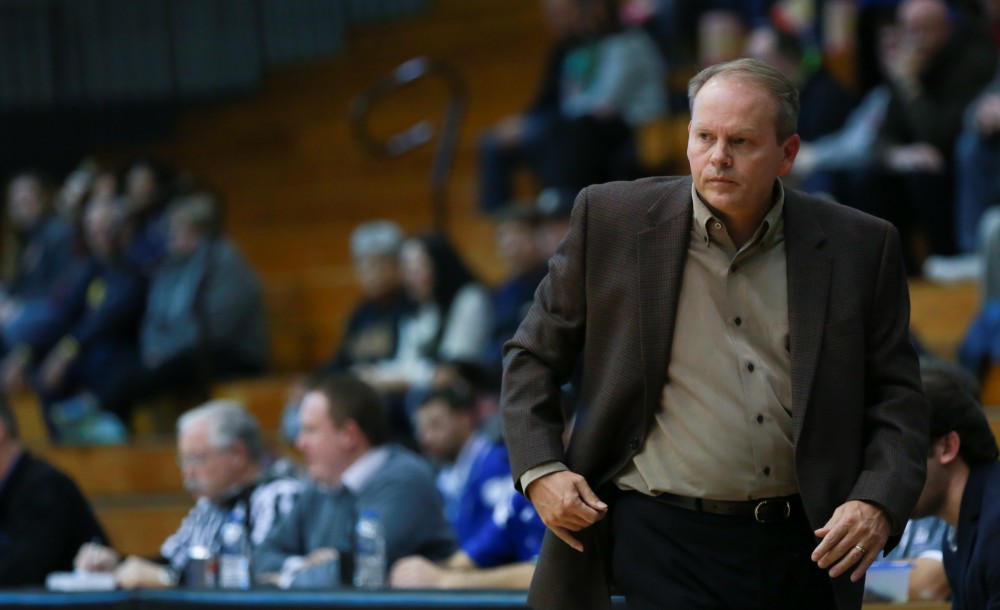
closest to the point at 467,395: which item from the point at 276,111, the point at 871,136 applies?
the point at 871,136

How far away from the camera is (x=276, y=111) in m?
11.2

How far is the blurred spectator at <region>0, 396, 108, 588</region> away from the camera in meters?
4.82

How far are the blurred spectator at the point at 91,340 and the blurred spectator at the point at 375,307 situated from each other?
116 centimetres

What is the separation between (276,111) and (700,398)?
8.82 metres

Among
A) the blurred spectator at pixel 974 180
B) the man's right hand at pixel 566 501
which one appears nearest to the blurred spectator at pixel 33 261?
the blurred spectator at pixel 974 180

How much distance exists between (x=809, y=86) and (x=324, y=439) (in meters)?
3.48

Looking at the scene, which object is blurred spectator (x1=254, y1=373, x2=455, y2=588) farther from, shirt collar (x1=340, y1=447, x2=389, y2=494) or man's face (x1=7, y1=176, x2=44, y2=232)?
man's face (x1=7, y1=176, x2=44, y2=232)

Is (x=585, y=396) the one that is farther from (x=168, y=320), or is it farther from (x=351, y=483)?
(x=168, y=320)

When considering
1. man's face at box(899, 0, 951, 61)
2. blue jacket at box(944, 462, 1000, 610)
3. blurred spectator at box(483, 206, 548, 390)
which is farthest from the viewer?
blurred spectator at box(483, 206, 548, 390)

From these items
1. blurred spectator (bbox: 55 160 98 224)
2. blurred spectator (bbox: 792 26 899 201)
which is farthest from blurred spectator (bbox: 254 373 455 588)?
blurred spectator (bbox: 55 160 98 224)

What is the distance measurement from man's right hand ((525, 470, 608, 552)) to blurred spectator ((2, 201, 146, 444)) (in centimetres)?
579

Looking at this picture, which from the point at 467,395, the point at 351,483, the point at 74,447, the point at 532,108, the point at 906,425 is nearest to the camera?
the point at 906,425

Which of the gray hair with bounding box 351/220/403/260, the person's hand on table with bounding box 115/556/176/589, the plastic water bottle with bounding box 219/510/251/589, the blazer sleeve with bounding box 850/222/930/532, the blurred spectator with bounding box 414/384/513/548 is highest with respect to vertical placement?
the blazer sleeve with bounding box 850/222/930/532

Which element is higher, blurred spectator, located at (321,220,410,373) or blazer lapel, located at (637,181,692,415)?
blazer lapel, located at (637,181,692,415)
